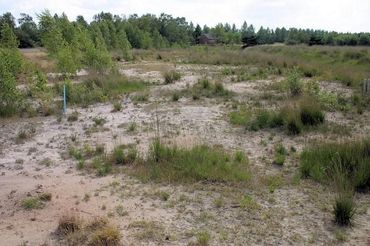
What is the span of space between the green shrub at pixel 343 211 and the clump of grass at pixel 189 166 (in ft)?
5.85

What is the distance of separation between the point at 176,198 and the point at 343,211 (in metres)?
2.34

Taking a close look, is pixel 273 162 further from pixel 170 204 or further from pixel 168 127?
pixel 168 127

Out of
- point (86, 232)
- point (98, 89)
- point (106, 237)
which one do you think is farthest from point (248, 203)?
point (98, 89)

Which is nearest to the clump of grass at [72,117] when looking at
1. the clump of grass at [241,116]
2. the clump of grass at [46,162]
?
the clump of grass at [46,162]

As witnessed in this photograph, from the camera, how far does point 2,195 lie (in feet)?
21.4

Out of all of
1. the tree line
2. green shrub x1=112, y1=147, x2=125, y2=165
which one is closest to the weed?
green shrub x1=112, y1=147, x2=125, y2=165

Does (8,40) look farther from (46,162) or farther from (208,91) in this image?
(46,162)

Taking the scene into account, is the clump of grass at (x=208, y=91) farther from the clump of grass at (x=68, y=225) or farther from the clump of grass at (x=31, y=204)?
the clump of grass at (x=68, y=225)

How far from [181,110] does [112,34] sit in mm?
40603

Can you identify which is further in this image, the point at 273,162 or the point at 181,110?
the point at 181,110

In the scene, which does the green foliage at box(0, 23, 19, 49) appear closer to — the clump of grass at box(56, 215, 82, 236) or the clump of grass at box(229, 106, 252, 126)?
the clump of grass at box(229, 106, 252, 126)

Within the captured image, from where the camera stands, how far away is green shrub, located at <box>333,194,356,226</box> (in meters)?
5.30

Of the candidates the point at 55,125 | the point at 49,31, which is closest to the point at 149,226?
the point at 55,125

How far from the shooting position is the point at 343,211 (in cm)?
529
